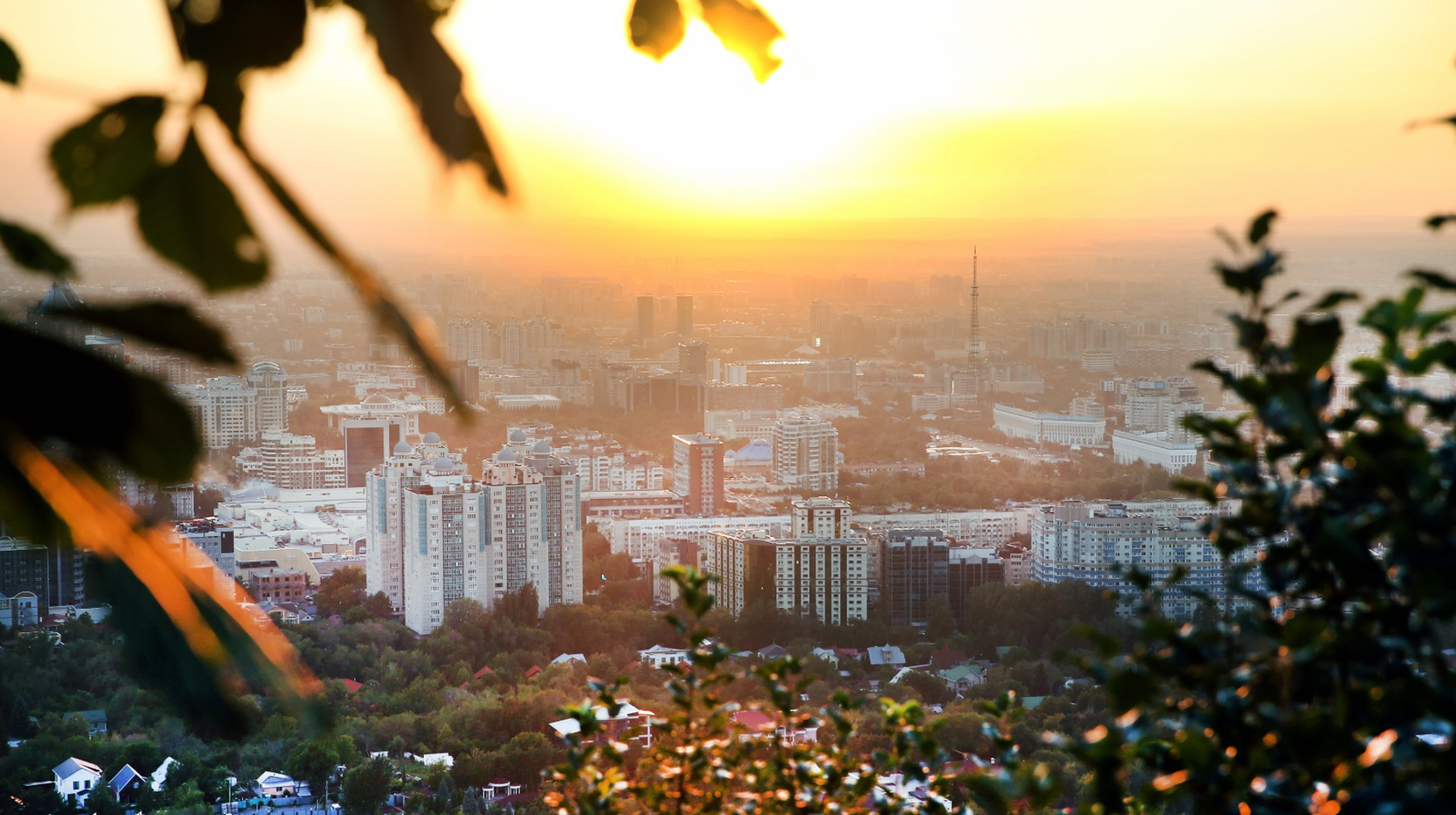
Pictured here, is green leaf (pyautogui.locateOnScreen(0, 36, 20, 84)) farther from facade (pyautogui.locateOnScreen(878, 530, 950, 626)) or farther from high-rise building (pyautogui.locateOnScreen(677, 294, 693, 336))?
high-rise building (pyautogui.locateOnScreen(677, 294, 693, 336))

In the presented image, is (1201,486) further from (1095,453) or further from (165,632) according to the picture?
(1095,453)

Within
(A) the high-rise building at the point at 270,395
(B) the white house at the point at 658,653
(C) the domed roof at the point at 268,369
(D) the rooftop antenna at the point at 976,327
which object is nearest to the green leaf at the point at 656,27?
→ (B) the white house at the point at 658,653

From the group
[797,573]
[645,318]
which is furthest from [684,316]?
[797,573]

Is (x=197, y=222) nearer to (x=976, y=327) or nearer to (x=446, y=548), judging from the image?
(x=446, y=548)

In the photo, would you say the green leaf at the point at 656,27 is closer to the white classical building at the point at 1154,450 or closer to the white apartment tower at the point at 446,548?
the white apartment tower at the point at 446,548

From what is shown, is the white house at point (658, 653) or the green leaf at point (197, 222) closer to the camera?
the green leaf at point (197, 222)

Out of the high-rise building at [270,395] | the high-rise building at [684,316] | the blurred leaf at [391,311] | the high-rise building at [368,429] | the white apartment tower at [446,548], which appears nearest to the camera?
the blurred leaf at [391,311]

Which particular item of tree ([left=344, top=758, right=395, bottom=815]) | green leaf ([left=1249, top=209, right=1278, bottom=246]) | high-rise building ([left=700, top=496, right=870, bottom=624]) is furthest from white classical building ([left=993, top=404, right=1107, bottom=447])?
green leaf ([left=1249, top=209, right=1278, bottom=246])
